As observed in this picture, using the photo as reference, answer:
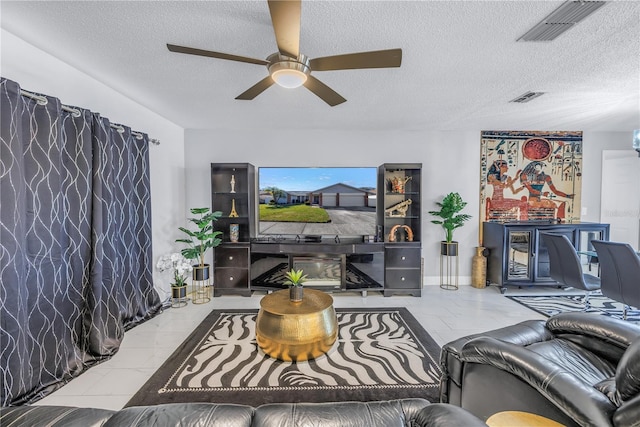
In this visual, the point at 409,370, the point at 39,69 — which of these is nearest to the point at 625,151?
the point at 409,370

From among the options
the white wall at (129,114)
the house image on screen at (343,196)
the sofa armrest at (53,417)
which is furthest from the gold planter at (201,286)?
the sofa armrest at (53,417)

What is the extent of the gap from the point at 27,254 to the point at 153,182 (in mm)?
1871

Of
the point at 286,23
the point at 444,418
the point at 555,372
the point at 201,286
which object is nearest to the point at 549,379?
the point at 555,372

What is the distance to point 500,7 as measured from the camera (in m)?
1.68

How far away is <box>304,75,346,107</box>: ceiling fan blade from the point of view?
2.01 m

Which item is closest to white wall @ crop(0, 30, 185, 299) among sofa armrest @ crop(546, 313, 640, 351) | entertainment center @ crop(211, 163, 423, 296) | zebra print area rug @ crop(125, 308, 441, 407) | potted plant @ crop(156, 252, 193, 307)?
potted plant @ crop(156, 252, 193, 307)

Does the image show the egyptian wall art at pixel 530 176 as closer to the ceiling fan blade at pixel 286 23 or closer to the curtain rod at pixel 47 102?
the ceiling fan blade at pixel 286 23

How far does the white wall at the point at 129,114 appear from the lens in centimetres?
209

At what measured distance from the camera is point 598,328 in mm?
1738

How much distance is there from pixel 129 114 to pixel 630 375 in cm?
428

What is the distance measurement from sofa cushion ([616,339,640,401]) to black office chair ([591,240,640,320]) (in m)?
2.20

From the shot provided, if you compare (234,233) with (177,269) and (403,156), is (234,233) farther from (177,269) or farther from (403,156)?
(403,156)

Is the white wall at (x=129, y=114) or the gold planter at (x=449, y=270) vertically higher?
the white wall at (x=129, y=114)

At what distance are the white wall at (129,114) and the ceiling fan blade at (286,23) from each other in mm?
1969
